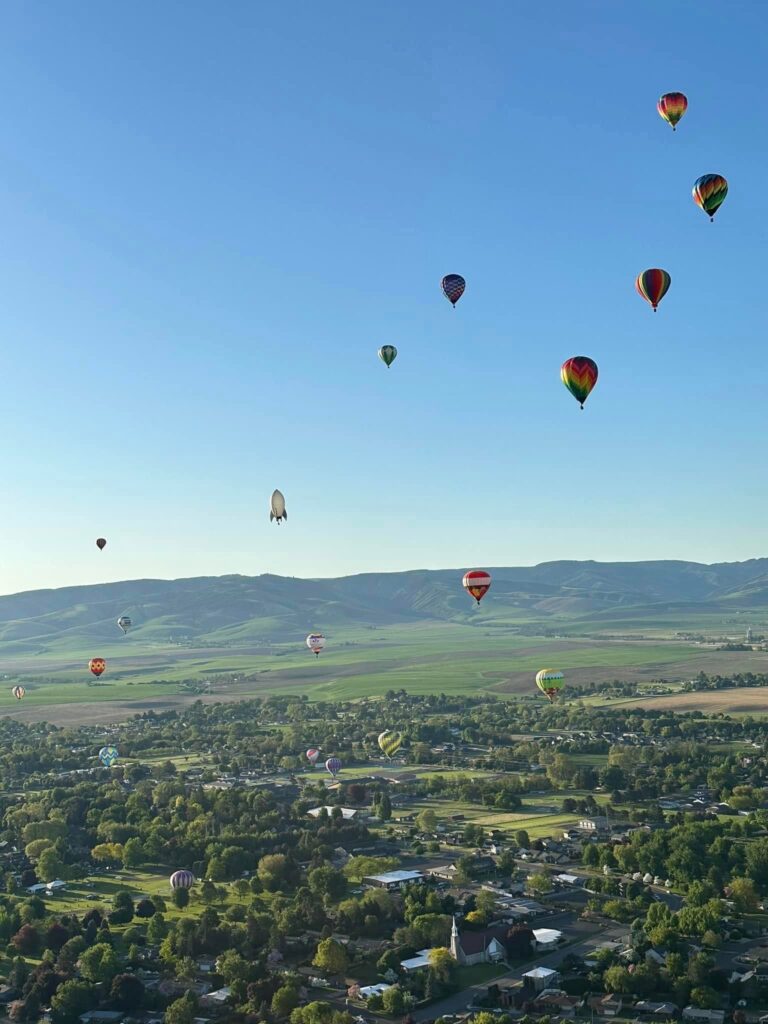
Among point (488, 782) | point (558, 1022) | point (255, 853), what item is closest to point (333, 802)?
point (488, 782)

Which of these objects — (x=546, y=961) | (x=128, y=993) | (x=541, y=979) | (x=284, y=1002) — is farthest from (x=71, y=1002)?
(x=546, y=961)

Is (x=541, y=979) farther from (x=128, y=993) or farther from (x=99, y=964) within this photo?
(x=99, y=964)

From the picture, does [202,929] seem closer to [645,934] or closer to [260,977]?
[260,977]

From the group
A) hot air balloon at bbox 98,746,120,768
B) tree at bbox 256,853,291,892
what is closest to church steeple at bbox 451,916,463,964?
tree at bbox 256,853,291,892

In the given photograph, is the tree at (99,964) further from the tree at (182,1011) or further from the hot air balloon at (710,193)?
the hot air balloon at (710,193)

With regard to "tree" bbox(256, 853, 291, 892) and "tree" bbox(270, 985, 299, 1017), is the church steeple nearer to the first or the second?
"tree" bbox(270, 985, 299, 1017)

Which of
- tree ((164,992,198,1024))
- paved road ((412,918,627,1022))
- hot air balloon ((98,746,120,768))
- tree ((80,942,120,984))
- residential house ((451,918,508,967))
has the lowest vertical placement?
paved road ((412,918,627,1022))
